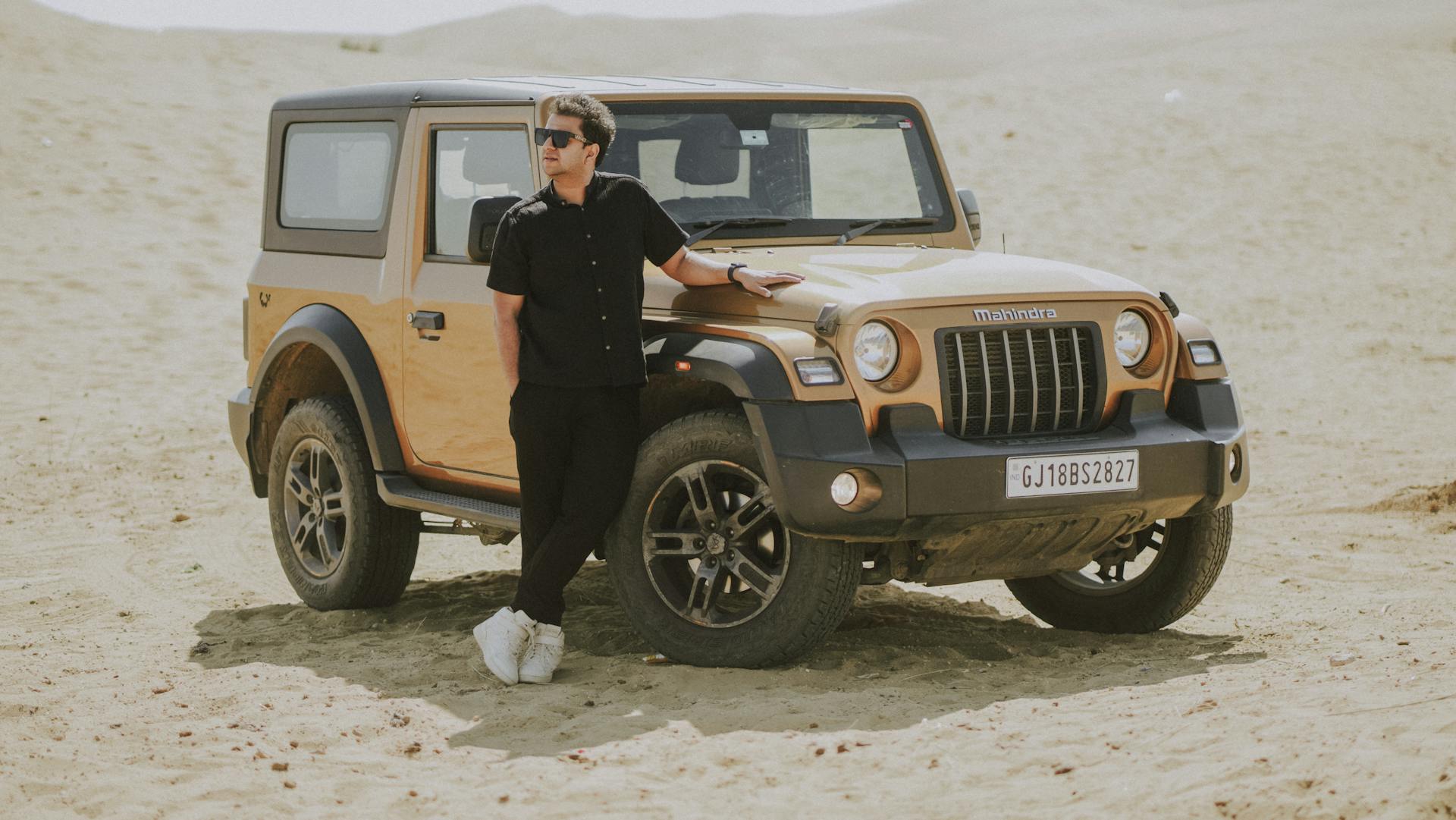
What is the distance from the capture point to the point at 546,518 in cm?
588

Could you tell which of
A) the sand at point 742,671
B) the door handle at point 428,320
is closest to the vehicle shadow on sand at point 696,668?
the sand at point 742,671

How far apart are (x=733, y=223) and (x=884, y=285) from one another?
0.99 meters

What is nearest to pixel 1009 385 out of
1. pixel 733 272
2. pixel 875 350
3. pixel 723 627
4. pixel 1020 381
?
pixel 1020 381

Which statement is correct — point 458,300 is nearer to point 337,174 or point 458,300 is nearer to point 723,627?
point 337,174

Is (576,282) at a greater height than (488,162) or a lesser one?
lesser

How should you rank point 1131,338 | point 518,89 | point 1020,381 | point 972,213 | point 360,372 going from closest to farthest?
point 1020,381
point 1131,338
point 518,89
point 360,372
point 972,213

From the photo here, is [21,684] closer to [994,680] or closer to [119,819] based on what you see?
[119,819]

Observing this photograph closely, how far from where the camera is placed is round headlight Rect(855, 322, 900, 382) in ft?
17.5

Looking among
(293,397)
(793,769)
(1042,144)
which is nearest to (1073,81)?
(1042,144)

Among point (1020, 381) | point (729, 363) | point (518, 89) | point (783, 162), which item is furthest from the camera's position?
point (783, 162)

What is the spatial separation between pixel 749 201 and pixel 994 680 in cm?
198

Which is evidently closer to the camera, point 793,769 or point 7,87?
point 793,769

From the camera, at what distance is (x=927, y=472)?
5.22 metres

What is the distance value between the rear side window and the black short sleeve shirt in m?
1.45
